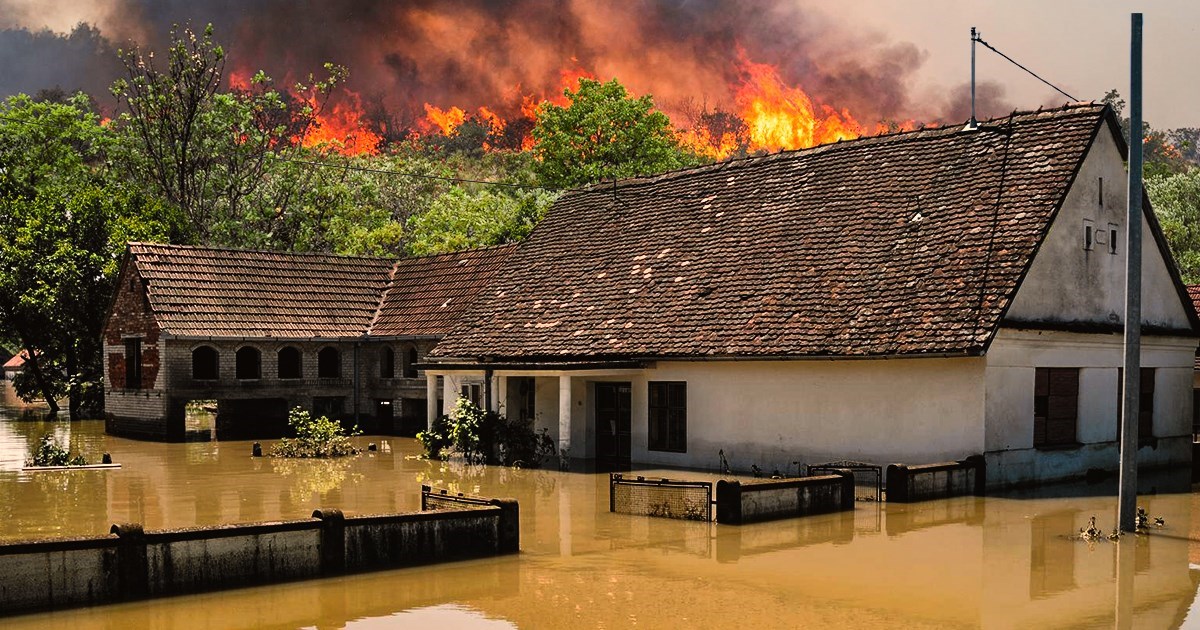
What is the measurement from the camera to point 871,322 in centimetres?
2452

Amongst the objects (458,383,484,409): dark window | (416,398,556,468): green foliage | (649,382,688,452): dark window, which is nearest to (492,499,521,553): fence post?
(649,382,688,452): dark window

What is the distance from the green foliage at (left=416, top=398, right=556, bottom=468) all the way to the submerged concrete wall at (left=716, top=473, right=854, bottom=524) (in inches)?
392

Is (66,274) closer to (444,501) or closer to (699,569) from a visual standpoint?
(444,501)

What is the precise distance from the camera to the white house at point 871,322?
24.1 m

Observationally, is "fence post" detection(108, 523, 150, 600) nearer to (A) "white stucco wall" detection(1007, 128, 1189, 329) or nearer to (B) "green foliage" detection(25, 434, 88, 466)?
(A) "white stucco wall" detection(1007, 128, 1189, 329)

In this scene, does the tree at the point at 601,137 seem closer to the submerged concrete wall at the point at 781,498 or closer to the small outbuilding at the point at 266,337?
the small outbuilding at the point at 266,337

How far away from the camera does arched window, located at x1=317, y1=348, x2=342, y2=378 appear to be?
4209 cm

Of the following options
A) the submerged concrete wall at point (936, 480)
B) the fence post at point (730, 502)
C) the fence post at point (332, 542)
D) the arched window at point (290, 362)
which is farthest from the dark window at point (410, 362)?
the fence post at point (332, 542)

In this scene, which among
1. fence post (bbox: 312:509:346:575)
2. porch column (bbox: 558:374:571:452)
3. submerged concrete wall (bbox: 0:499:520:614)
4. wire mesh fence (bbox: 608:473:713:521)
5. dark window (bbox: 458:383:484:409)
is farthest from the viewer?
dark window (bbox: 458:383:484:409)

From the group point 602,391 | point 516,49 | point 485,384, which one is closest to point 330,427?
point 485,384

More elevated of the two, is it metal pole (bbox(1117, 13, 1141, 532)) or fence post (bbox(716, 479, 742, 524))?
metal pole (bbox(1117, 13, 1141, 532))

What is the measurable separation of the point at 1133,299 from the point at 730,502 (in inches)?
256

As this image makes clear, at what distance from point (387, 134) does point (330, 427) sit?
364ft

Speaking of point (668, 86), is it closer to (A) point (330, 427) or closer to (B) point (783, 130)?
(B) point (783, 130)
